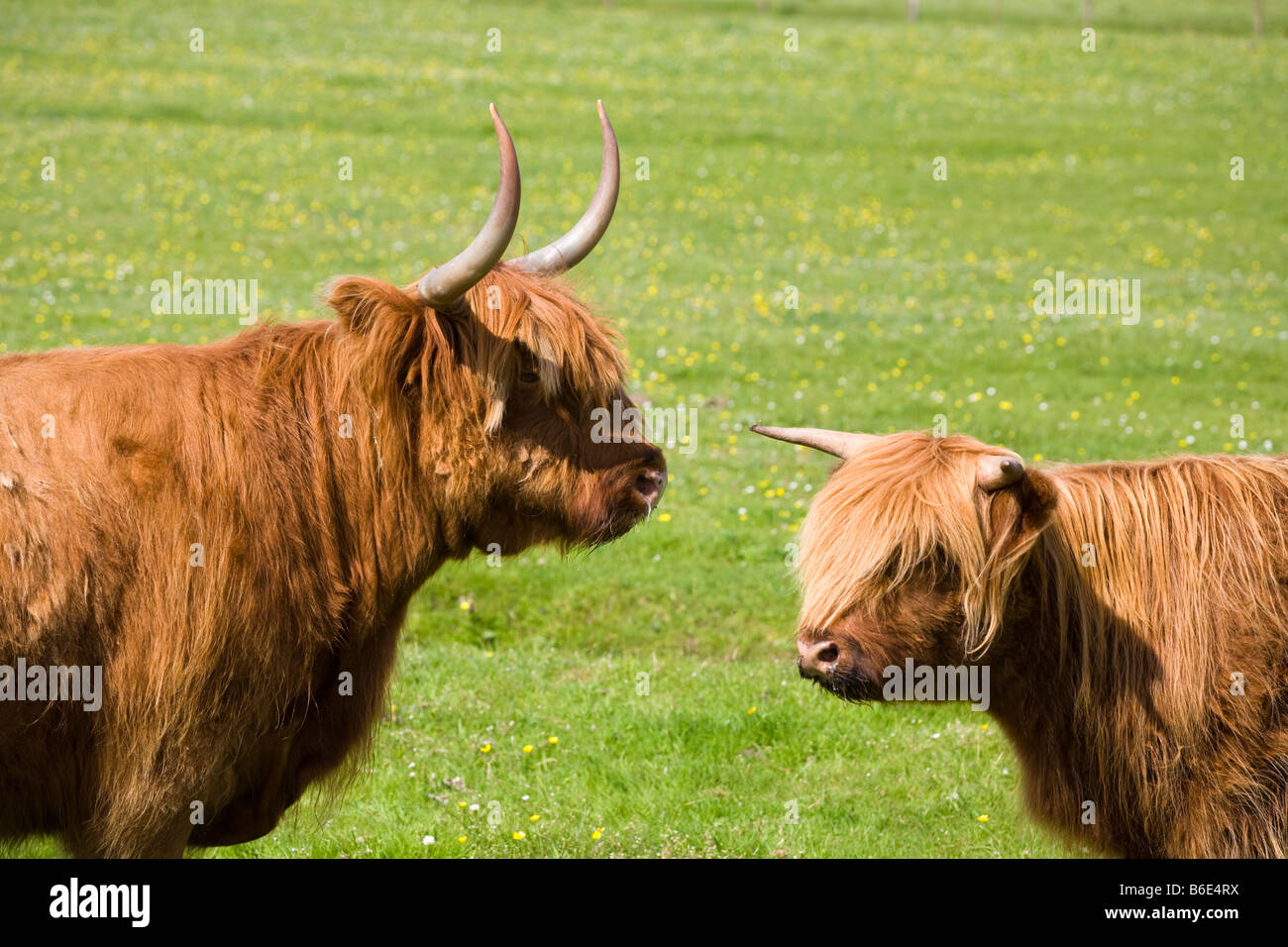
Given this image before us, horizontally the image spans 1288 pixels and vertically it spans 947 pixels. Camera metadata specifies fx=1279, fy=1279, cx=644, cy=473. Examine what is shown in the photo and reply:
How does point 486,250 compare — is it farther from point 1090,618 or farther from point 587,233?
point 1090,618

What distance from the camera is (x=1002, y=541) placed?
4184mm

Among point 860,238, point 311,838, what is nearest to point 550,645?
point 311,838

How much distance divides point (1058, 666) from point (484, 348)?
7.40 feet

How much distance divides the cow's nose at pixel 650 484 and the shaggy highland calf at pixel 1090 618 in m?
0.57

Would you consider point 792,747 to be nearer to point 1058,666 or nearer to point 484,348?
point 1058,666

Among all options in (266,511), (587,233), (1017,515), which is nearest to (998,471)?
(1017,515)

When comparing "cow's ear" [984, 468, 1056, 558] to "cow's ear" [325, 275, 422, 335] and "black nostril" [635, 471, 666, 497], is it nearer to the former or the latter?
"black nostril" [635, 471, 666, 497]

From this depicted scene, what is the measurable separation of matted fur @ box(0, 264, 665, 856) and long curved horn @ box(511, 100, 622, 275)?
194 millimetres

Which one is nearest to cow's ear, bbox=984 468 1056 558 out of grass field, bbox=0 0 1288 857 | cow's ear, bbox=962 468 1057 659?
cow's ear, bbox=962 468 1057 659

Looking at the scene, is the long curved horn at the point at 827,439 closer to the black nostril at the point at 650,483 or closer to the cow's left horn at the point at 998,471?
the black nostril at the point at 650,483

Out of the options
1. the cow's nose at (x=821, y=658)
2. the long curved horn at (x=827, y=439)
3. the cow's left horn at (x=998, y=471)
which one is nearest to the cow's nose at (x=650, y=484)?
the long curved horn at (x=827, y=439)

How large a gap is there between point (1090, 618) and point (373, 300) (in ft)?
8.77

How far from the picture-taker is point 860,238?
19938mm

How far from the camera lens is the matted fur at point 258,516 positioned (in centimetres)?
386
